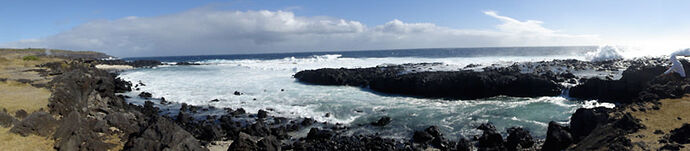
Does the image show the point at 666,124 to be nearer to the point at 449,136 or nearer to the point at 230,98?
the point at 449,136

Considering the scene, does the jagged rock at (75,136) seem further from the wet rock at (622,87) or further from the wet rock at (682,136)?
the wet rock at (622,87)

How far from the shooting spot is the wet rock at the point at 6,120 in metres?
10.7

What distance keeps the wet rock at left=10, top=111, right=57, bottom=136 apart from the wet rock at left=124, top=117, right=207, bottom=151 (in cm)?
253

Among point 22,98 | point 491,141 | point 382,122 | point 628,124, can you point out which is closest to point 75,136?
point 22,98

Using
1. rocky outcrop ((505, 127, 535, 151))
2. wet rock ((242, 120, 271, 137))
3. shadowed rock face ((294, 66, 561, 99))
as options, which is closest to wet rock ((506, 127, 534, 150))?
rocky outcrop ((505, 127, 535, 151))

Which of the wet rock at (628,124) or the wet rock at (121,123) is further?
the wet rock at (121,123)

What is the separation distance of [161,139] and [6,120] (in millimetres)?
4937

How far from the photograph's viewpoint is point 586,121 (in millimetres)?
13492

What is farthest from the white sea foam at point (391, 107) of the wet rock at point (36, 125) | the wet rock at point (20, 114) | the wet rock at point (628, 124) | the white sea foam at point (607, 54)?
the white sea foam at point (607, 54)

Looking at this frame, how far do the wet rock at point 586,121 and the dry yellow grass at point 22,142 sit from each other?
17.8 metres

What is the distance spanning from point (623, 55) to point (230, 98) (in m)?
73.1

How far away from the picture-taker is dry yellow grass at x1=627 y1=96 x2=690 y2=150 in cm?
1069

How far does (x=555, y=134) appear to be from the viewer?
12.7m

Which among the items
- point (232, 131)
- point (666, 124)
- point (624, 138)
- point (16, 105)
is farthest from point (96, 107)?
point (666, 124)
